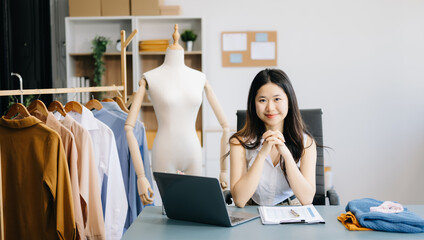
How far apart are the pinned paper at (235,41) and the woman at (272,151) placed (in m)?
2.45

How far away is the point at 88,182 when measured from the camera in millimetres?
2270

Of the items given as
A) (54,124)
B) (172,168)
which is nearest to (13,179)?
(54,124)

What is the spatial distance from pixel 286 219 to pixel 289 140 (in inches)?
21.8

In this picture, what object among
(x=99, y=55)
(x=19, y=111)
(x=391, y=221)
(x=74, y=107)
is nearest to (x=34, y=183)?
(x=19, y=111)

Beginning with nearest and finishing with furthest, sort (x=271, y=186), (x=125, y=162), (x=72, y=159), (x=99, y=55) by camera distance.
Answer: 1. (x=271, y=186)
2. (x=72, y=159)
3. (x=125, y=162)
4. (x=99, y=55)

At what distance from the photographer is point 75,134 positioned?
7.44ft

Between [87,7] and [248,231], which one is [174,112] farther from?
[87,7]

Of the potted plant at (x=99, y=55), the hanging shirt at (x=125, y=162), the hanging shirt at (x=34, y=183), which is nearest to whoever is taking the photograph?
the hanging shirt at (x=34, y=183)

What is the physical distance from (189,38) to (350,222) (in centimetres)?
301

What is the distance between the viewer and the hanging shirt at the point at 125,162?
8.58 feet

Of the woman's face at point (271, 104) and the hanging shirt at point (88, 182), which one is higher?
the woman's face at point (271, 104)

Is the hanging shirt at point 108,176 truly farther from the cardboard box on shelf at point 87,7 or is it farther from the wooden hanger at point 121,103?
the cardboard box on shelf at point 87,7

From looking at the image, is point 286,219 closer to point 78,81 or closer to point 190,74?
point 190,74

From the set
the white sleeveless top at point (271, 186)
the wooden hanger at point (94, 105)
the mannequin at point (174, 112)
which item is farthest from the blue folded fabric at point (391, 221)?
the wooden hanger at point (94, 105)
